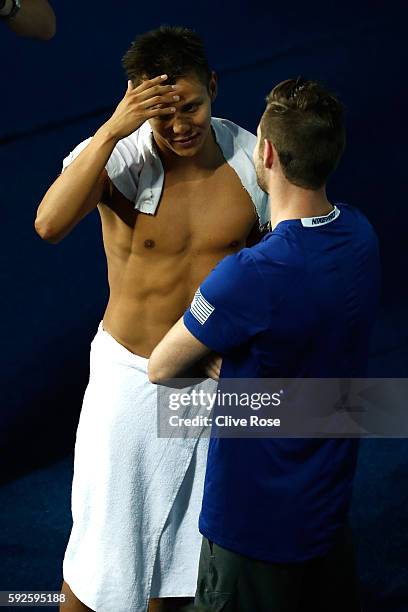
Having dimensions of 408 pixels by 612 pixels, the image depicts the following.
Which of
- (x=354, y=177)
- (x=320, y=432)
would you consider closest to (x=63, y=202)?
(x=320, y=432)

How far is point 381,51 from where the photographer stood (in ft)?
18.0

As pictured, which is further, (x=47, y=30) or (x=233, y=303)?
(x=47, y=30)

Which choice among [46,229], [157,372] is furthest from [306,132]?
[46,229]

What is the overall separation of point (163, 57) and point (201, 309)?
2.78 feet

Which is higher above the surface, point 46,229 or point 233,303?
point 233,303

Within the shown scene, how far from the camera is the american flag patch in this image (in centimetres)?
223

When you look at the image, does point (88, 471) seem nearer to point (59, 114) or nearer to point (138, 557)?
point (138, 557)

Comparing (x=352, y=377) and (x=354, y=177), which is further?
(x=354, y=177)

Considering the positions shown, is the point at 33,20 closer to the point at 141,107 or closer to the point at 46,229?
the point at 141,107

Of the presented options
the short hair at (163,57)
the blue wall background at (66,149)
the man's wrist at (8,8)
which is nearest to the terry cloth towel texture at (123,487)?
the short hair at (163,57)

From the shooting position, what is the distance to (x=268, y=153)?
2.29 metres

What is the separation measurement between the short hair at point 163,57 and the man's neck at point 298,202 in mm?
666

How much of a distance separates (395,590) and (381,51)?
9.17 feet

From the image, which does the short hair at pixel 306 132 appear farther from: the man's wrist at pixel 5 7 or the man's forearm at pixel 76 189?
the man's wrist at pixel 5 7
